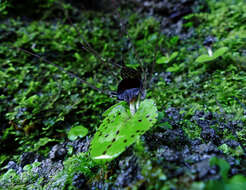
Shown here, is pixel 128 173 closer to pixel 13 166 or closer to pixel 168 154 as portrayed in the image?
pixel 168 154

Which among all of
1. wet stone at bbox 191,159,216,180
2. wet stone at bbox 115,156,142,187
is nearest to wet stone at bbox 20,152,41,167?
wet stone at bbox 115,156,142,187

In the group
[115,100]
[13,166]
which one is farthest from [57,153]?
[115,100]

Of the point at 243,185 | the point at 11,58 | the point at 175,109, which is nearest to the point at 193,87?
the point at 175,109

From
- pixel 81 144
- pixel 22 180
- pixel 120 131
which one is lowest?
pixel 22 180

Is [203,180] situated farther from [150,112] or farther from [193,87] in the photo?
[193,87]

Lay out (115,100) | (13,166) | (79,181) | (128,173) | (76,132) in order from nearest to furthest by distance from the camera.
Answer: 1. (128,173)
2. (79,181)
3. (13,166)
4. (76,132)
5. (115,100)

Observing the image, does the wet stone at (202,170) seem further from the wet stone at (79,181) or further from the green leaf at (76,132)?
the green leaf at (76,132)
